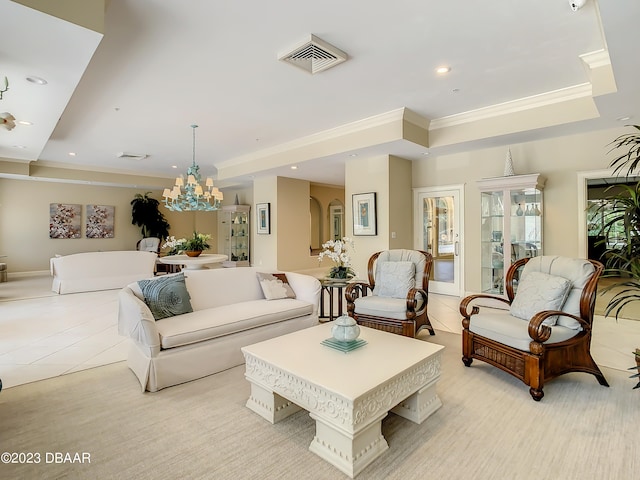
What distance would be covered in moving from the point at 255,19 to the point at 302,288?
271 centimetres

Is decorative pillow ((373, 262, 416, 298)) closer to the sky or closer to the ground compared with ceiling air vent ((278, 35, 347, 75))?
closer to the ground

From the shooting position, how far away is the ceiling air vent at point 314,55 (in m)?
3.08

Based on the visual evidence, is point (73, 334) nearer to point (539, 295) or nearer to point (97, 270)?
point (97, 270)

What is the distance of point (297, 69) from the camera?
141 inches

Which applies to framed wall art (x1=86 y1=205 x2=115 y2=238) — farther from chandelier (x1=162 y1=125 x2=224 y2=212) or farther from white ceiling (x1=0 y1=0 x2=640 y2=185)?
chandelier (x1=162 y1=125 x2=224 y2=212)

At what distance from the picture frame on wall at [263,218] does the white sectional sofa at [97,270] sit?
2631mm

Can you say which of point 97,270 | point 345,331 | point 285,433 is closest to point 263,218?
point 97,270

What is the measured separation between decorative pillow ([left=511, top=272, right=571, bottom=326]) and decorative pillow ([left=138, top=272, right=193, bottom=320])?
3103 millimetres

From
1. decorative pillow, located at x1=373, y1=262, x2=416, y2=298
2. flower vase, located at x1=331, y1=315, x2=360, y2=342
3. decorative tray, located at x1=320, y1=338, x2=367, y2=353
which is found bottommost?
decorative tray, located at x1=320, y1=338, x2=367, y2=353

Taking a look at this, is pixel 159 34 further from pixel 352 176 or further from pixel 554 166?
pixel 554 166

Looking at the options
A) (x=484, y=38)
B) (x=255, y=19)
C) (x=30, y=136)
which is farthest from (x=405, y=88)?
(x=30, y=136)

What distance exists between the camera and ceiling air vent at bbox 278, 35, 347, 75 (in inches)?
121

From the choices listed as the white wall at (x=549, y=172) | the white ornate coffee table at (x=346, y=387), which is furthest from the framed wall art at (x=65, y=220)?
the white wall at (x=549, y=172)

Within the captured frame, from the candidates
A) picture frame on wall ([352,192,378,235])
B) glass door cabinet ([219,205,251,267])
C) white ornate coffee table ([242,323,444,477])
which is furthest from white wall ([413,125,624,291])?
glass door cabinet ([219,205,251,267])
